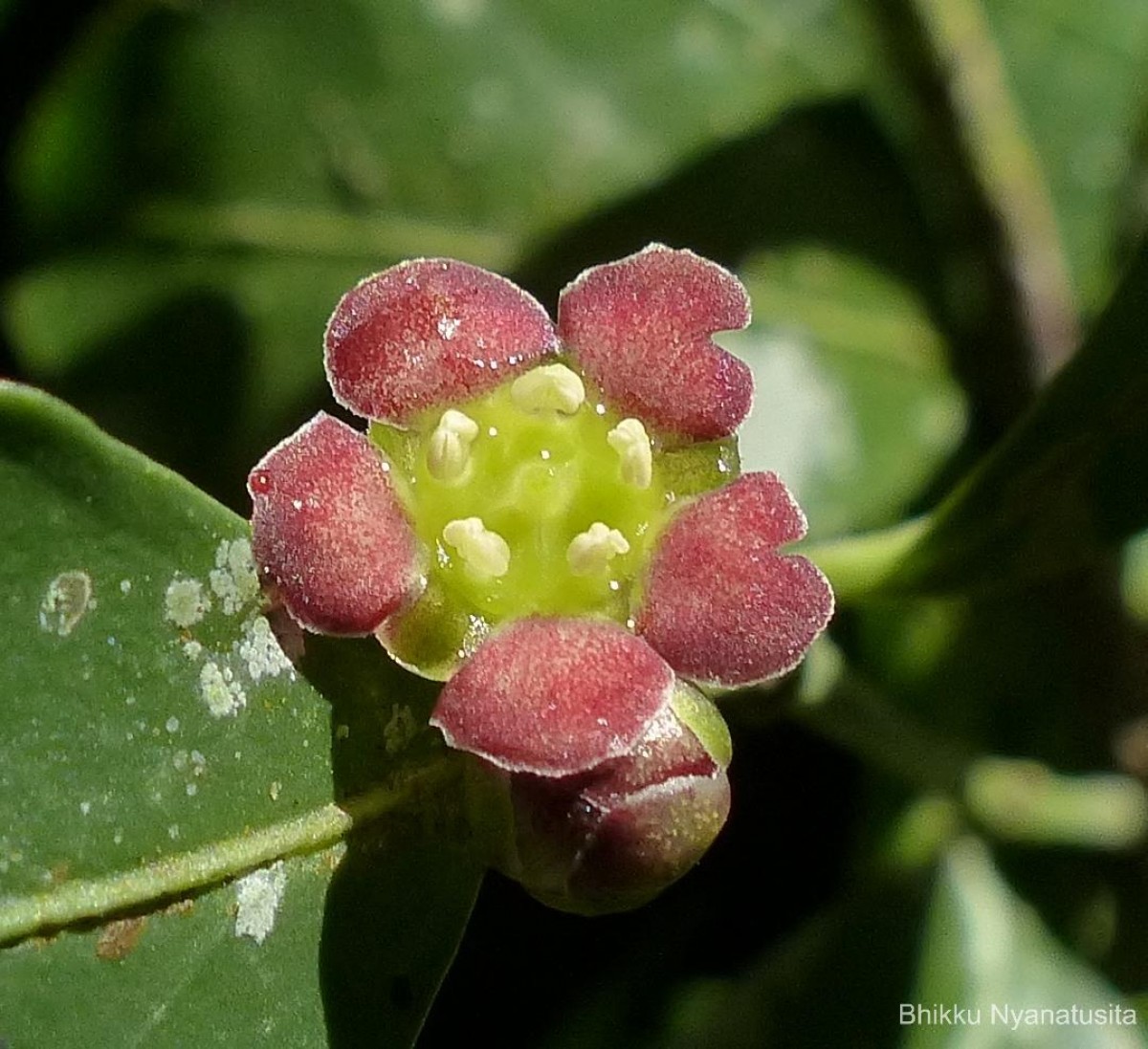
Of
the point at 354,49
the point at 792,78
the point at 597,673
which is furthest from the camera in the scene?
the point at 792,78

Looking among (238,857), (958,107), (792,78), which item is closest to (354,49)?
(792,78)

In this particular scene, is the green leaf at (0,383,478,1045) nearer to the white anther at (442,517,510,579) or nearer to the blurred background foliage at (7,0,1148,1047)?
the white anther at (442,517,510,579)

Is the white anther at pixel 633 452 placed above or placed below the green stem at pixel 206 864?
above

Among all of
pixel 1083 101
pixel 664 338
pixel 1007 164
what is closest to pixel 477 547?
pixel 664 338

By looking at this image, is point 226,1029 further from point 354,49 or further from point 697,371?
point 354,49

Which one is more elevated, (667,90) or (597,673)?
(597,673)

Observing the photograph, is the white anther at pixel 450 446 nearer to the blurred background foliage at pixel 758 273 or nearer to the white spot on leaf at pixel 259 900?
the white spot on leaf at pixel 259 900

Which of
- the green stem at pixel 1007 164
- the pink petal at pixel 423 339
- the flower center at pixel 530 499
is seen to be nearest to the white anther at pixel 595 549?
the flower center at pixel 530 499
